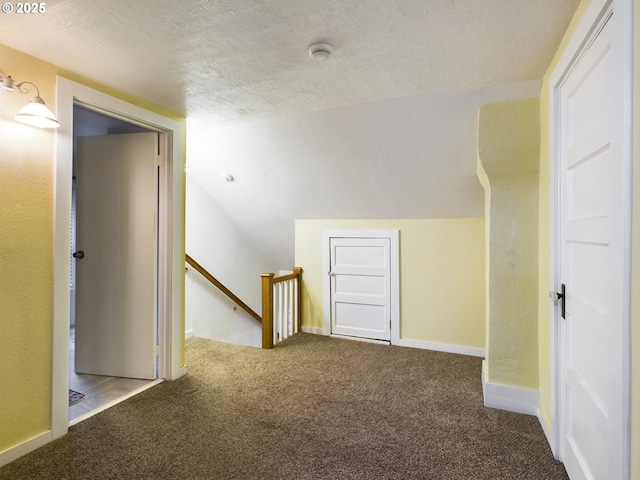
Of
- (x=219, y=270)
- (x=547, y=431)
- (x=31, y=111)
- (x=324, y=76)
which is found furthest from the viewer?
(x=219, y=270)

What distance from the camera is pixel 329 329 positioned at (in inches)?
158

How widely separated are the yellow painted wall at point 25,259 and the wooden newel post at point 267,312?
5.95ft

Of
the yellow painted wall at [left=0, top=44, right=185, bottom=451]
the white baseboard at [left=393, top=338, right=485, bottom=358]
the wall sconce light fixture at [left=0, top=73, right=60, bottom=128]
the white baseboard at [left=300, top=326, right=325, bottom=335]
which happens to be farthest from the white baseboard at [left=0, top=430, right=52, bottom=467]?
the white baseboard at [left=393, top=338, right=485, bottom=358]

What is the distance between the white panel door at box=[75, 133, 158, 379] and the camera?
2.74 metres

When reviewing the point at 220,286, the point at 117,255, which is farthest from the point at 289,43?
the point at 220,286

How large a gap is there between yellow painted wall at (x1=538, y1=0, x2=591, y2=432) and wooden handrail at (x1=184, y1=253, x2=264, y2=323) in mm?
3394

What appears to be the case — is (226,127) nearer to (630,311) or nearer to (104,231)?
(104,231)

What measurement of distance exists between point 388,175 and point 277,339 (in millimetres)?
2027

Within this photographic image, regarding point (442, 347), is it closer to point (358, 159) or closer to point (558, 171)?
Result: point (358, 159)

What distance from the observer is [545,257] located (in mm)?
2084

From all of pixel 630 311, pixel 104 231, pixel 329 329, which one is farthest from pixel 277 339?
pixel 630 311

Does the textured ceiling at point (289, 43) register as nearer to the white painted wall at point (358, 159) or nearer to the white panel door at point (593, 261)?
the white painted wall at point (358, 159)

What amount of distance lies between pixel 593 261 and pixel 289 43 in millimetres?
1650

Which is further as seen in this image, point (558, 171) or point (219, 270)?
point (219, 270)
